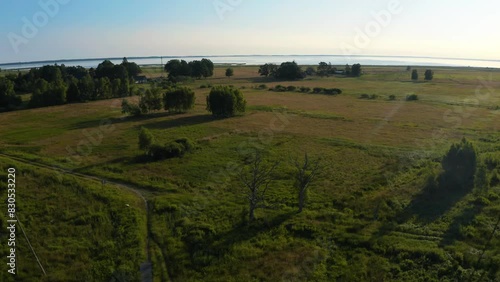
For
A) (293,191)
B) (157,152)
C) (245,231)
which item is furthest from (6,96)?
(245,231)

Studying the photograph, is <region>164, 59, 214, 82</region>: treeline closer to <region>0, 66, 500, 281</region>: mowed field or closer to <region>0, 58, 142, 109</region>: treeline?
<region>0, 58, 142, 109</region>: treeline

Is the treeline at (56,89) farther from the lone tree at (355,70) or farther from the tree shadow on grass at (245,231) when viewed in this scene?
the lone tree at (355,70)

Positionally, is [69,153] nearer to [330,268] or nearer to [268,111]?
[330,268]

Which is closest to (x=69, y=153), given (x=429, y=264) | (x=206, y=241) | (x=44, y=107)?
(x=206, y=241)

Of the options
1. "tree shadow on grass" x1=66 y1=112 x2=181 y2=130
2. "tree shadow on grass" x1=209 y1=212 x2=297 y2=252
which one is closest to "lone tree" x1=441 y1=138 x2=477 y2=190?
"tree shadow on grass" x1=209 y1=212 x2=297 y2=252

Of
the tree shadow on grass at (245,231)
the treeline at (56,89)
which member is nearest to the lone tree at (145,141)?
the tree shadow on grass at (245,231)

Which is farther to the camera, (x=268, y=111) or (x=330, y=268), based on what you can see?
(x=268, y=111)

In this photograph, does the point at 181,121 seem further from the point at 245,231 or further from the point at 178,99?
the point at 245,231
